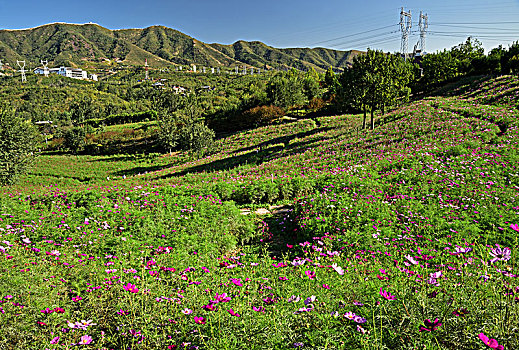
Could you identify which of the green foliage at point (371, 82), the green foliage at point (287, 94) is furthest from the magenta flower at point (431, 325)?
the green foliage at point (287, 94)

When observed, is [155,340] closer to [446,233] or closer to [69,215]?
[69,215]

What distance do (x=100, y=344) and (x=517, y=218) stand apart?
922 cm

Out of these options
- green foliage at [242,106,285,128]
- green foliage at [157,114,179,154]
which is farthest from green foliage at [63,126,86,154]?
green foliage at [242,106,285,128]

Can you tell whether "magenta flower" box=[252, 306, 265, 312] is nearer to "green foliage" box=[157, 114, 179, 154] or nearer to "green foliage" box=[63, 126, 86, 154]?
"green foliage" box=[157, 114, 179, 154]

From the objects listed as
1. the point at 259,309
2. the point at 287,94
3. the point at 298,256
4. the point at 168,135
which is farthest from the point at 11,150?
the point at 287,94

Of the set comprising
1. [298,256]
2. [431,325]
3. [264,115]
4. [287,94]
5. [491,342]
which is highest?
[287,94]

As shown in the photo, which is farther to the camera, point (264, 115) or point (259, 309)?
point (264, 115)

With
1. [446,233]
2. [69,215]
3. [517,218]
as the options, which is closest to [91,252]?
[69,215]

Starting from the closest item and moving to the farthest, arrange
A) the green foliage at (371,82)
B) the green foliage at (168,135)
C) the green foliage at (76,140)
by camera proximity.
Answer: the green foliage at (371,82), the green foliage at (168,135), the green foliage at (76,140)

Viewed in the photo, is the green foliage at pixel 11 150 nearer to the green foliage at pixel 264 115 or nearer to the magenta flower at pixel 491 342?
the green foliage at pixel 264 115

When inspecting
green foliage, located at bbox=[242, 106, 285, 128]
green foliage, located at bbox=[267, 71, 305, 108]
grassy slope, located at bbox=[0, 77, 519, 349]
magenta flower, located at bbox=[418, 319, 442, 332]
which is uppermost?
green foliage, located at bbox=[267, 71, 305, 108]

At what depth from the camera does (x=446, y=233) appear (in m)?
6.30

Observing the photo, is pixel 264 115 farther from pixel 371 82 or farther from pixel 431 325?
pixel 431 325

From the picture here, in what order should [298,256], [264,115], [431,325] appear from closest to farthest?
[431,325], [298,256], [264,115]
